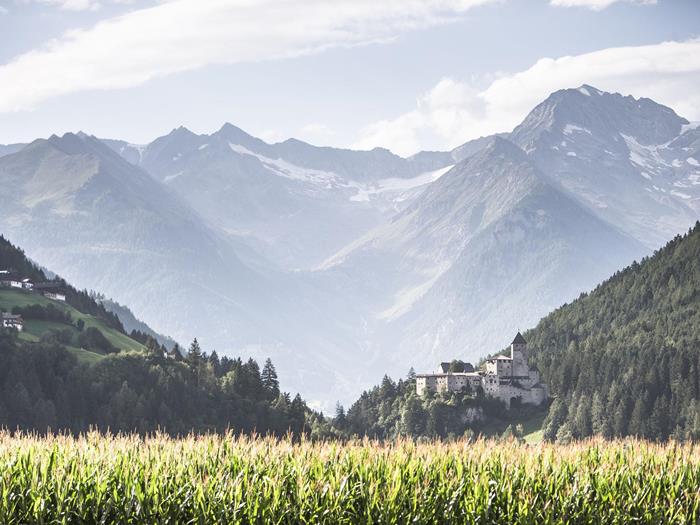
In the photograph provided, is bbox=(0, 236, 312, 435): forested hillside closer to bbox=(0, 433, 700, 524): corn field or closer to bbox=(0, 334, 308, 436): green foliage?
bbox=(0, 334, 308, 436): green foliage

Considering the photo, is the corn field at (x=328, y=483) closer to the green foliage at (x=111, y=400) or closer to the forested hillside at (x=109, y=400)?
the green foliage at (x=111, y=400)

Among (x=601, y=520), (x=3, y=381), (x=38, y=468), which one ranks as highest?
(x=3, y=381)

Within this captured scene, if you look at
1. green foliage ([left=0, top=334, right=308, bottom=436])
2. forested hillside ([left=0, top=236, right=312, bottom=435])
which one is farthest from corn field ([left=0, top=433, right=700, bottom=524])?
forested hillside ([left=0, top=236, right=312, bottom=435])

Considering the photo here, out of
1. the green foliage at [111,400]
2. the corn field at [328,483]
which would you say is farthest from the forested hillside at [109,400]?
the corn field at [328,483]

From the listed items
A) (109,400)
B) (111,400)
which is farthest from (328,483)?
(109,400)

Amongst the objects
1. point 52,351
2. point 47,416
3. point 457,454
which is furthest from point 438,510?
point 52,351

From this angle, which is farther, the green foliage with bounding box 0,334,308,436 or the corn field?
the green foliage with bounding box 0,334,308,436

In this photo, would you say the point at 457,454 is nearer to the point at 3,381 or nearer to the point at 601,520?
the point at 601,520

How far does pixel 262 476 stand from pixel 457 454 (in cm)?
698

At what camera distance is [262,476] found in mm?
34875

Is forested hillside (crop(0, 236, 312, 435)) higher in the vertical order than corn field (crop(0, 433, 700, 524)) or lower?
higher

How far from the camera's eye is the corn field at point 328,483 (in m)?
32.6

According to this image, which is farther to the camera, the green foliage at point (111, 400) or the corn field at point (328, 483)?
the green foliage at point (111, 400)

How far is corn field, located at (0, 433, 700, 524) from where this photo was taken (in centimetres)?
3259
